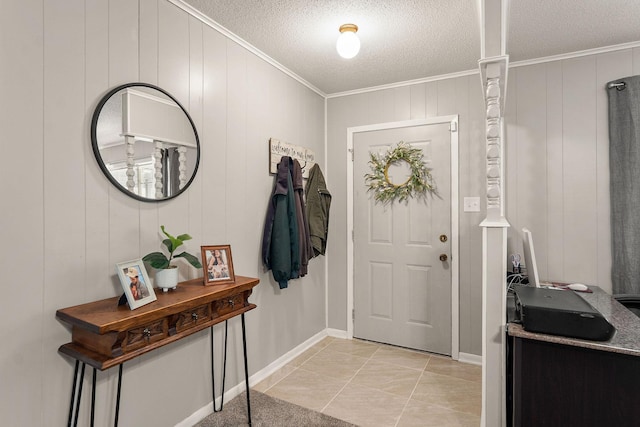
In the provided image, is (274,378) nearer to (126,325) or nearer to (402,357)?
(402,357)

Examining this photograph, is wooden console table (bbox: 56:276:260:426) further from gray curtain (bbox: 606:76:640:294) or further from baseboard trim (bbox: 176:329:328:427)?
gray curtain (bbox: 606:76:640:294)

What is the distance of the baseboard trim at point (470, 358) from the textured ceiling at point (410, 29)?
242 centimetres

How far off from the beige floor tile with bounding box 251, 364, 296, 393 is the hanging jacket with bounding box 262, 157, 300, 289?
691mm

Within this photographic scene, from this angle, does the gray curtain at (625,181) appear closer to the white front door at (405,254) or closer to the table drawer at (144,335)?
the white front door at (405,254)

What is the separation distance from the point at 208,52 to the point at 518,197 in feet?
8.35

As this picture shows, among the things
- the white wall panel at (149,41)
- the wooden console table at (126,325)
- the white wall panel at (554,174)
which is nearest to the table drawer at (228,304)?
the wooden console table at (126,325)

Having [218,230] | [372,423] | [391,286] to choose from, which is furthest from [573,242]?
[218,230]

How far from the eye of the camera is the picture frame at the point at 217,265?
1.98 metres

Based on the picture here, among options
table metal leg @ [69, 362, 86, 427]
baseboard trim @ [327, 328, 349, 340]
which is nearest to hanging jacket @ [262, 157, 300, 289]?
baseboard trim @ [327, 328, 349, 340]

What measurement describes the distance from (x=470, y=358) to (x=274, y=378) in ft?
5.42

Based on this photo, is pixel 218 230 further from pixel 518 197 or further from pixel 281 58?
pixel 518 197

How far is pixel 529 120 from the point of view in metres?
2.79

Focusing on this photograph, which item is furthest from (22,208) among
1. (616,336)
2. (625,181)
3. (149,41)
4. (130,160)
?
(625,181)

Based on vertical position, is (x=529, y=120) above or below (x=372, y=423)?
above
